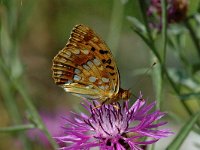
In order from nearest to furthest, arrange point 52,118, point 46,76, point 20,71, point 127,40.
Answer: point 20,71 < point 52,118 < point 46,76 < point 127,40

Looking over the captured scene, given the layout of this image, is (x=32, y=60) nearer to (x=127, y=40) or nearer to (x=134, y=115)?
(x=127, y=40)

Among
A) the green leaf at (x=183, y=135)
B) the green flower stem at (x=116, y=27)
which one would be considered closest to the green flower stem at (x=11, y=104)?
the green flower stem at (x=116, y=27)

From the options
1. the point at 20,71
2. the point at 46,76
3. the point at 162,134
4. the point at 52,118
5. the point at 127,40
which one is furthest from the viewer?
the point at 127,40

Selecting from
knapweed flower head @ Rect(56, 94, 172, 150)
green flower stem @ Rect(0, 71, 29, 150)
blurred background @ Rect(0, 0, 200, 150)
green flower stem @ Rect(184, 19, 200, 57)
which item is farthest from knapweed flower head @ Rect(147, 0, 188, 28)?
blurred background @ Rect(0, 0, 200, 150)

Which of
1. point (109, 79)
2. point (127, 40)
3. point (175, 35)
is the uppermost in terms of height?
point (127, 40)

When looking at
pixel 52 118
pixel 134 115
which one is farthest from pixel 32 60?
pixel 134 115

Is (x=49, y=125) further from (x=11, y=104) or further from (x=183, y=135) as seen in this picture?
(x=183, y=135)

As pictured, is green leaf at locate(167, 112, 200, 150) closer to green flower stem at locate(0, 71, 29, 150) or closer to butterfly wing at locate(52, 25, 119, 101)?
butterfly wing at locate(52, 25, 119, 101)

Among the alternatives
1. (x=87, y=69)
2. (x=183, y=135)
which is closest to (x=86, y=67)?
(x=87, y=69)

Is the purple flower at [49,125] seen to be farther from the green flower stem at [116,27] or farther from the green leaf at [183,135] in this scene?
the green leaf at [183,135]
